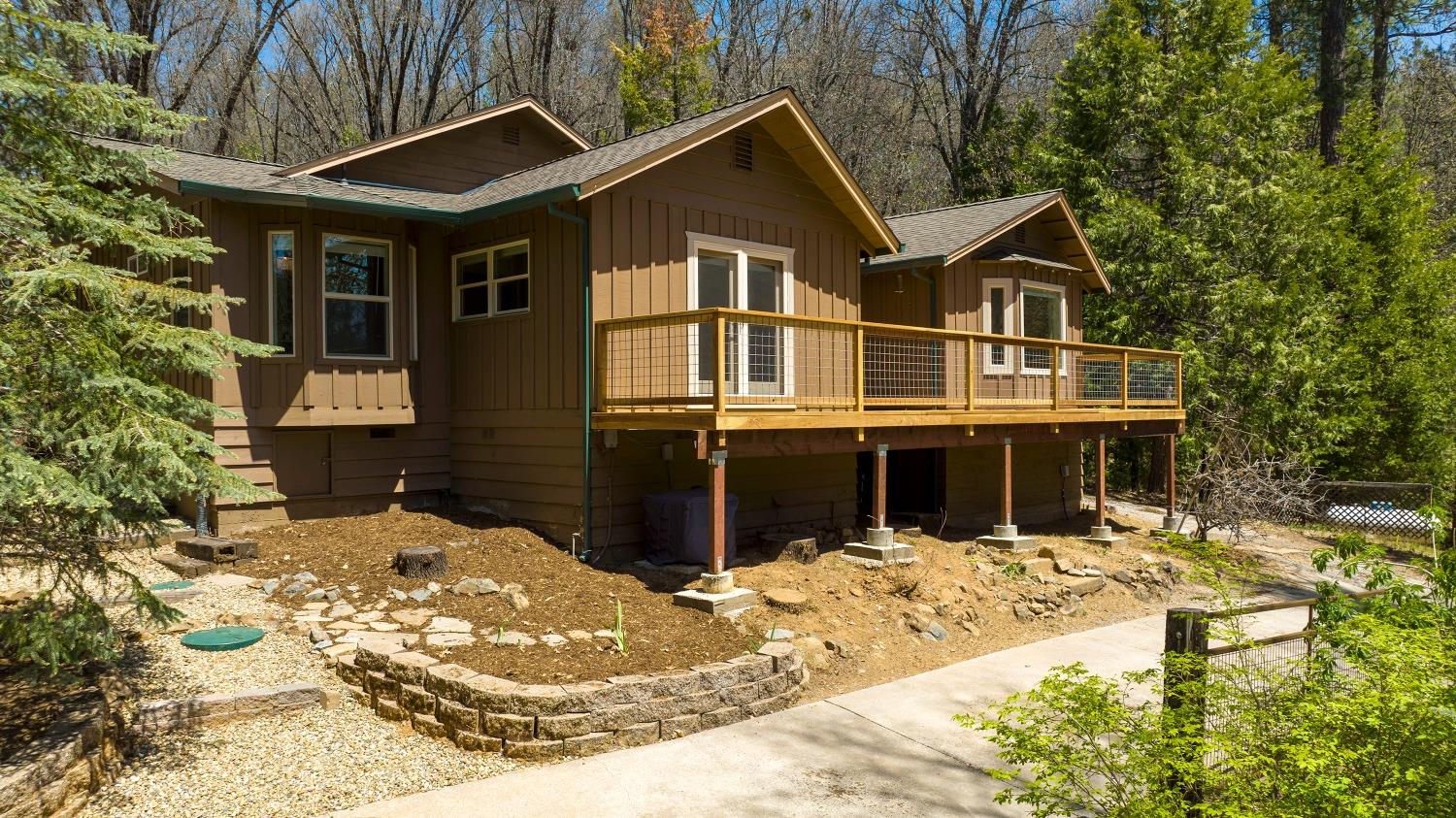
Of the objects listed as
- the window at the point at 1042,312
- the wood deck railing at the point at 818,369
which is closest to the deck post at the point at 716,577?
the wood deck railing at the point at 818,369

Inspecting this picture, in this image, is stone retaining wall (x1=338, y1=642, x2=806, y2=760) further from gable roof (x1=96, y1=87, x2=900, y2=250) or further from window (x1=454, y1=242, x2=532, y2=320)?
window (x1=454, y1=242, x2=532, y2=320)

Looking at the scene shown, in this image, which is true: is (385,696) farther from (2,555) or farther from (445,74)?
(445,74)

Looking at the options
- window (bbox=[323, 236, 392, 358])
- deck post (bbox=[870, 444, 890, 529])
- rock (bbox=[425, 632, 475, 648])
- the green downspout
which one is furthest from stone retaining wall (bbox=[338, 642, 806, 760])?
window (bbox=[323, 236, 392, 358])

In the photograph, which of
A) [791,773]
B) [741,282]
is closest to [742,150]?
[741,282]

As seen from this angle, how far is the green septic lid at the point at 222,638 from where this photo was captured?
21.6 ft

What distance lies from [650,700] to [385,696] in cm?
174

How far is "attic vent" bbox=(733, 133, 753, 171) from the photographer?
11.4 metres

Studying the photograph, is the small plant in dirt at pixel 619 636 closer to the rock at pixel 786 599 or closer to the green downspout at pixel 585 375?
the rock at pixel 786 599

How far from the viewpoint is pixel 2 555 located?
16.1 ft

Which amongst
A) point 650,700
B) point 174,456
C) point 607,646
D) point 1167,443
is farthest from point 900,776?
point 1167,443

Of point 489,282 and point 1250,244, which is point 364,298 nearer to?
point 489,282

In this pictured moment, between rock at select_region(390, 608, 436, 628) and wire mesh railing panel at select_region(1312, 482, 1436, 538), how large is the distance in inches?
591

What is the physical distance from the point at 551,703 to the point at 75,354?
3119mm

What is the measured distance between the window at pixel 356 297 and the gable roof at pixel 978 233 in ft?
22.6
